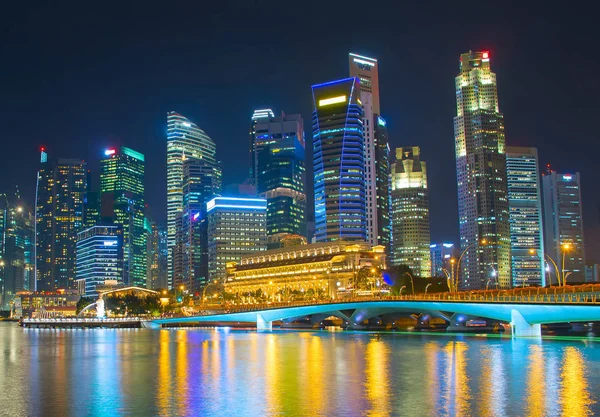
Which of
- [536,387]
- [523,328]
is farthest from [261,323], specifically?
[536,387]

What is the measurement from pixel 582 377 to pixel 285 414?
25.0 meters

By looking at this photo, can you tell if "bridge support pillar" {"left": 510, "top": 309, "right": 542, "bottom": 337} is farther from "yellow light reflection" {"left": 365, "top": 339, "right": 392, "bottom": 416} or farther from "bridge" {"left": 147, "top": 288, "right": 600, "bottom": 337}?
"yellow light reflection" {"left": 365, "top": 339, "right": 392, "bottom": 416}

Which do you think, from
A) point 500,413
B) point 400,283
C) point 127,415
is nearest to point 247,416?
point 127,415

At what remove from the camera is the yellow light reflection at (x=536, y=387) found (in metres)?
35.1

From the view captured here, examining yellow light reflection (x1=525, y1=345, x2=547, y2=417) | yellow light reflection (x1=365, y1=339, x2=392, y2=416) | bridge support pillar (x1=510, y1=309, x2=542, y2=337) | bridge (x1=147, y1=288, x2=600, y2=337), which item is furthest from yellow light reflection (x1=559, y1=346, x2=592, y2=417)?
bridge support pillar (x1=510, y1=309, x2=542, y2=337)

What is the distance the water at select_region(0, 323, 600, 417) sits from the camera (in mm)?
36844

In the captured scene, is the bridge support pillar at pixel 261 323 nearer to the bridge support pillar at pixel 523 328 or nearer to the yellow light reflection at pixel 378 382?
the bridge support pillar at pixel 523 328

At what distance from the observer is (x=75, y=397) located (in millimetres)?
42750

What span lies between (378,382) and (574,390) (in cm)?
1307

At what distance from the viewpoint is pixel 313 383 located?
4697 cm

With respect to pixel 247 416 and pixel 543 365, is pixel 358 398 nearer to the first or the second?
pixel 247 416

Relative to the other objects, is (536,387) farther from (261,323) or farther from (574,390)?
(261,323)

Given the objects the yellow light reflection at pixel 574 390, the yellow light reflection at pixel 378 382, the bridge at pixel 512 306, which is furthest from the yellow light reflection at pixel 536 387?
the bridge at pixel 512 306

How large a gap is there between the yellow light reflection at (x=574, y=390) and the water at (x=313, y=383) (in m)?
0.06
